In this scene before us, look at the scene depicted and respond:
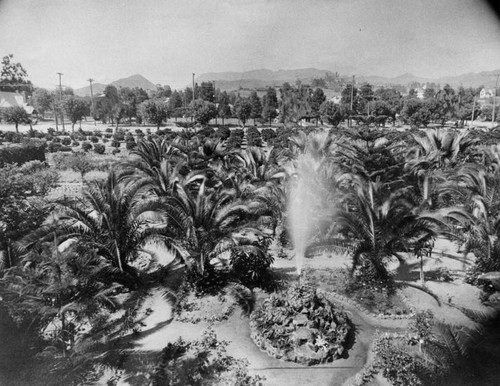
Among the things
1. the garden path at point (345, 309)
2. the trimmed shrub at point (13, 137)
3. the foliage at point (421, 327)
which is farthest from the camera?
the trimmed shrub at point (13, 137)

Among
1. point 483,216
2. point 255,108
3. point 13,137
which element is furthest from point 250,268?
point 255,108

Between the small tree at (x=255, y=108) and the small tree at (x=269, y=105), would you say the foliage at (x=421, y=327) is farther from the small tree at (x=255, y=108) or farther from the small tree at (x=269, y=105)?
the small tree at (x=269, y=105)

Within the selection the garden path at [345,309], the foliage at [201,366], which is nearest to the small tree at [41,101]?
the garden path at [345,309]

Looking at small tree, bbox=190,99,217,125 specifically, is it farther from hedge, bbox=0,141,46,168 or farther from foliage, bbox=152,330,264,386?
foliage, bbox=152,330,264,386

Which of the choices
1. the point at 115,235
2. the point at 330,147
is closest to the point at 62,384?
the point at 115,235

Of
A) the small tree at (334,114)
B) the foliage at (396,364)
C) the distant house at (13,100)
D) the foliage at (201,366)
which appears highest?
the distant house at (13,100)

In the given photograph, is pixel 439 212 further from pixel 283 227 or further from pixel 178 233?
pixel 178 233

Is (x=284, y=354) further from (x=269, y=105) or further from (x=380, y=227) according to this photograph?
(x=269, y=105)
